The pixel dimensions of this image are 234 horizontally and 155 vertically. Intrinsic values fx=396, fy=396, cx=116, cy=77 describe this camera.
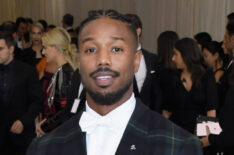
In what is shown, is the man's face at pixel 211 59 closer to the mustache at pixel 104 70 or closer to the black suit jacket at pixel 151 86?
the black suit jacket at pixel 151 86

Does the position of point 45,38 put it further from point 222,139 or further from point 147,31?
point 147,31

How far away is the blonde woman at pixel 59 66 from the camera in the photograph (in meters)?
3.89

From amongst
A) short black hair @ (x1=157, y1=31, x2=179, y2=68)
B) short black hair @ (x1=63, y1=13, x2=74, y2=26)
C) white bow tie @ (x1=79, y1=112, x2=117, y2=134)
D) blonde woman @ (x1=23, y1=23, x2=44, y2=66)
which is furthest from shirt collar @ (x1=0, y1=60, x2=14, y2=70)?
short black hair @ (x1=63, y1=13, x2=74, y2=26)

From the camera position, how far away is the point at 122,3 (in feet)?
29.4

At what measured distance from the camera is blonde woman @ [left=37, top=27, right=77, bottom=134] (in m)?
3.89

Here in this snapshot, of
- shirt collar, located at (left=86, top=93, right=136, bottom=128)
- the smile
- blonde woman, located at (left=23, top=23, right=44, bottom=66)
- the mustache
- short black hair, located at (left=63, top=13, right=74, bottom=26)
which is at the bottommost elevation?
blonde woman, located at (left=23, top=23, right=44, bottom=66)

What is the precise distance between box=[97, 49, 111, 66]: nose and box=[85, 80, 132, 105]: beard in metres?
0.10

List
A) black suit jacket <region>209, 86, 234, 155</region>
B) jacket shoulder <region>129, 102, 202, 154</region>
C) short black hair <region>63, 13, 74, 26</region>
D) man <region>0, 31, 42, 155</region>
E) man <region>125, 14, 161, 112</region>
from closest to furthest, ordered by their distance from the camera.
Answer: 1. jacket shoulder <region>129, 102, 202, 154</region>
2. black suit jacket <region>209, 86, 234, 155</region>
3. man <region>125, 14, 161, 112</region>
4. man <region>0, 31, 42, 155</region>
5. short black hair <region>63, 13, 74, 26</region>

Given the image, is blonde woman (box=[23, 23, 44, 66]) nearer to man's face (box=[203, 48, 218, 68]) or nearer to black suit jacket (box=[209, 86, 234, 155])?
man's face (box=[203, 48, 218, 68])

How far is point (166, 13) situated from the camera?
7.77 m

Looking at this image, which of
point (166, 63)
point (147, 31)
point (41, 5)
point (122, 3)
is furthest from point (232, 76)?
point (41, 5)

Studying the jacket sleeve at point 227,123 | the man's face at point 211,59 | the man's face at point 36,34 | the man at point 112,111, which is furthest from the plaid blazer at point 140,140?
the man's face at point 36,34

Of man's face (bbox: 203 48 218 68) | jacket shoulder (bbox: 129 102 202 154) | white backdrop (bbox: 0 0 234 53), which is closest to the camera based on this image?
jacket shoulder (bbox: 129 102 202 154)

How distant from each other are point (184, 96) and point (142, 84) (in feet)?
1.46
